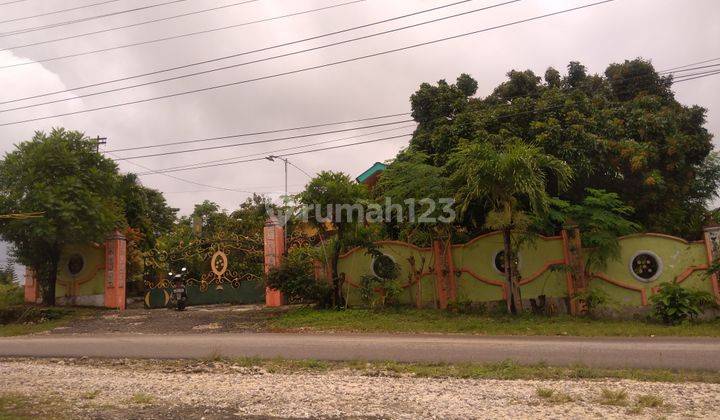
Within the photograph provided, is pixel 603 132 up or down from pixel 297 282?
up

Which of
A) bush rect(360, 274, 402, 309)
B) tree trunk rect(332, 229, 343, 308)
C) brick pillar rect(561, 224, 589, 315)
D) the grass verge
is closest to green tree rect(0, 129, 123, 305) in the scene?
tree trunk rect(332, 229, 343, 308)

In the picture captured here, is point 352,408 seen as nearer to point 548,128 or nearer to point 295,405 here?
point 295,405

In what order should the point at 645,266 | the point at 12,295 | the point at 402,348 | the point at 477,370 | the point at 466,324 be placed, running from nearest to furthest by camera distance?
the point at 477,370
the point at 402,348
the point at 466,324
the point at 645,266
the point at 12,295

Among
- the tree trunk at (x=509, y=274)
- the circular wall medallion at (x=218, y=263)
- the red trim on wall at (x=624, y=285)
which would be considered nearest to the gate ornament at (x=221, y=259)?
the circular wall medallion at (x=218, y=263)

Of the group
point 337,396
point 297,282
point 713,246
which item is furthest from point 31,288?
point 713,246

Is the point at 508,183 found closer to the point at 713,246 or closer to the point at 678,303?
the point at 678,303

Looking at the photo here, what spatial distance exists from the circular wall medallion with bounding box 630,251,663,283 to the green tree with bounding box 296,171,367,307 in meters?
7.76

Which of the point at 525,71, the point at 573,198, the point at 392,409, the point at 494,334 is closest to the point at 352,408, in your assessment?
the point at 392,409

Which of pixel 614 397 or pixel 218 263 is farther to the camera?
pixel 218 263

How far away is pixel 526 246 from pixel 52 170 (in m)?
15.3

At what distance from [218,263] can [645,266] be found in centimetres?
1507

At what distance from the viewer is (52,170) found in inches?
736

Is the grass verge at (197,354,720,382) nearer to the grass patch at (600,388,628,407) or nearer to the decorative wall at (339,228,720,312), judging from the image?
the grass patch at (600,388,628,407)

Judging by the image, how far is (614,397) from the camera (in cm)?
648
